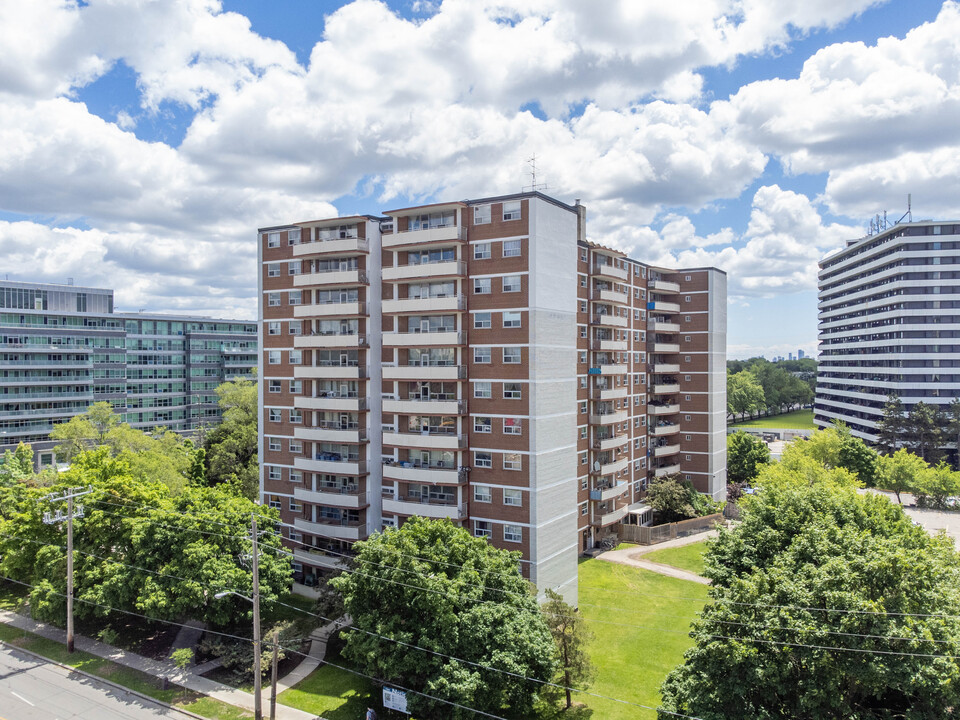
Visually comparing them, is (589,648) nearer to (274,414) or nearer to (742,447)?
(274,414)

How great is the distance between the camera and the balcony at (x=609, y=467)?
55344 millimetres

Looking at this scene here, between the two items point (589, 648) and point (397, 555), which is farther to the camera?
point (589, 648)

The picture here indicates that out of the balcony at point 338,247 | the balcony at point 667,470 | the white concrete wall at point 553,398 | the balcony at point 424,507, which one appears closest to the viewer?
the white concrete wall at point 553,398

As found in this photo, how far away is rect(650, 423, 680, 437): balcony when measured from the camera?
68.1 metres

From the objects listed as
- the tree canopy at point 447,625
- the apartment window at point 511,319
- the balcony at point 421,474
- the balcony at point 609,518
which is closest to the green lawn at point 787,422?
the balcony at point 609,518

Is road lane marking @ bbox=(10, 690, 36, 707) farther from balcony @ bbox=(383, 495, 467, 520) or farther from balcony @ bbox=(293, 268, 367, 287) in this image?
balcony @ bbox=(293, 268, 367, 287)

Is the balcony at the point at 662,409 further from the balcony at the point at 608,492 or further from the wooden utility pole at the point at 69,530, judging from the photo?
the wooden utility pole at the point at 69,530

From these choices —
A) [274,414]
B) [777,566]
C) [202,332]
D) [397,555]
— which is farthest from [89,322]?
[777,566]

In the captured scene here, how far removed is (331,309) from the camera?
46.7 meters

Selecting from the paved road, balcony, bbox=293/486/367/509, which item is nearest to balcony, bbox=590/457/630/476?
balcony, bbox=293/486/367/509

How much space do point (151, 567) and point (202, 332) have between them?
95301mm

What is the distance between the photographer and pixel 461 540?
105 ft

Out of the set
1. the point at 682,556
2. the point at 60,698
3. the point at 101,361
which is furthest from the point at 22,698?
the point at 101,361

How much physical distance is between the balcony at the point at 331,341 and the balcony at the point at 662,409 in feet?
120
